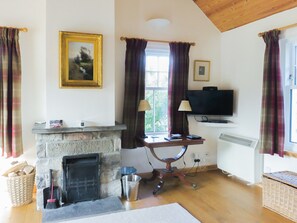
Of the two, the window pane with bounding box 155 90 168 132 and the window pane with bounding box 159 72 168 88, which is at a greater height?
the window pane with bounding box 159 72 168 88

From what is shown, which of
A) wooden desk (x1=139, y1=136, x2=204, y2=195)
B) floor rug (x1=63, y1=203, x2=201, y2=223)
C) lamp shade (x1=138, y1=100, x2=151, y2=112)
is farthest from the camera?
lamp shade (x1=138, y1=100, x2=151, y2=112)

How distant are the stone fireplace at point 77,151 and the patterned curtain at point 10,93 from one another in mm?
428

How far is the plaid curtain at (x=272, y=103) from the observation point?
341cm

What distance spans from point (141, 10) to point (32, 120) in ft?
7.46

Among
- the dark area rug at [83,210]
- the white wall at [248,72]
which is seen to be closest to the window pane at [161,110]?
the white wall at [248,72]

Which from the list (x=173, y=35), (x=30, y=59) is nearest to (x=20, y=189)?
(x=30, y=59)

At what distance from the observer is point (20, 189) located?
3.12m

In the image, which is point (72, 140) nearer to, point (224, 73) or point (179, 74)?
point (179, 74)

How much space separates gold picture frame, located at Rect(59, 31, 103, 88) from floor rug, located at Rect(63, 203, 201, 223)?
1541 millimetres

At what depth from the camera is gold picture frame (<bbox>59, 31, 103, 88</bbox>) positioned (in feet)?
10.4

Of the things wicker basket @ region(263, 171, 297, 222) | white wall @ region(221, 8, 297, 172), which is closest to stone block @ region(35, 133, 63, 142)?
wicker basket @ region(263, 171, 297, 222)

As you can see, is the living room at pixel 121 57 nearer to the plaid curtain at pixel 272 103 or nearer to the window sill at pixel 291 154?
the window sill at pixel 291 154

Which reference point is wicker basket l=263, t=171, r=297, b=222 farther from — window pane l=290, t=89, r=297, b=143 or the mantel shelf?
the mantel shelf

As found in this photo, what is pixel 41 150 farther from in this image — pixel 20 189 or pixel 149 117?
pixel 149 117
